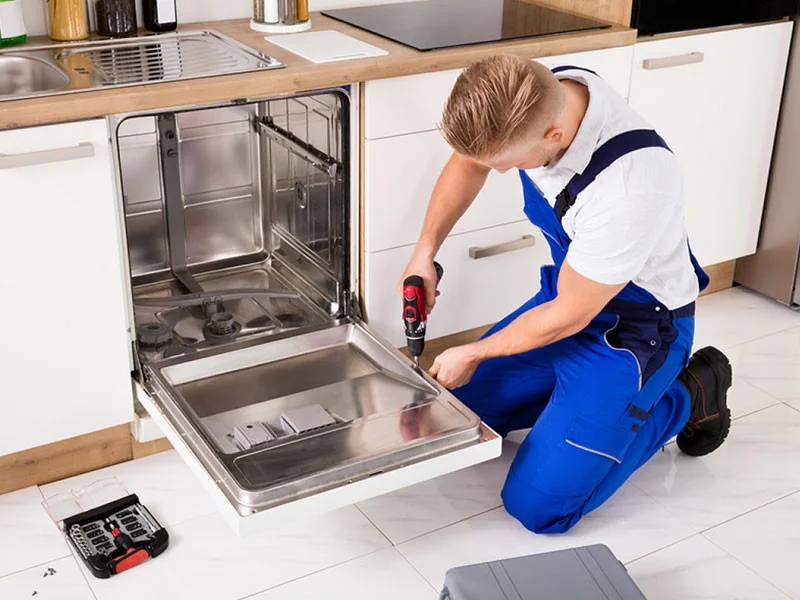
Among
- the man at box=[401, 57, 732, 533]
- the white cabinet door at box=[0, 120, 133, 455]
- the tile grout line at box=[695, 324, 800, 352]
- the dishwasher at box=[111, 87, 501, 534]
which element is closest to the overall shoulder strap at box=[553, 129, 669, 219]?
the man at box=[401, 57, 732, 533]

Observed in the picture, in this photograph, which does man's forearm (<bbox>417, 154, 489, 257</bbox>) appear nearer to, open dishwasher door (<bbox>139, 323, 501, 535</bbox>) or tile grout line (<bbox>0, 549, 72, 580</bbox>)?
open dishwasher door (<bbox>139, 323, 501, 535</bbox>)

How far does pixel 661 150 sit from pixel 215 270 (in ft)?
4.23

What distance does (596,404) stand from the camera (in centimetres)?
210

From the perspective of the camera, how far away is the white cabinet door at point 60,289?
1.90 meters

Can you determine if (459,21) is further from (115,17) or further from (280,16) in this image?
(115,17)

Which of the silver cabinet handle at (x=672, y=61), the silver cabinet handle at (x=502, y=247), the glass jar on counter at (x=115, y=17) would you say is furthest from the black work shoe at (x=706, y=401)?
the glass jar on counter at (x=115, y=17)

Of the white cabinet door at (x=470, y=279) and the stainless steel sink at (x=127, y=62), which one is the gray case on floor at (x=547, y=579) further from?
the stainless steel sink at (x=127, y=62)

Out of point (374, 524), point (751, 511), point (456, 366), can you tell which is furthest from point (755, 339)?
point (374, 524)

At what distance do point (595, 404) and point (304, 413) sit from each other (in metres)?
0.58

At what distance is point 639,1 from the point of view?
250cm

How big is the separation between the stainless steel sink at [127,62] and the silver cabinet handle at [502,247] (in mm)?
666

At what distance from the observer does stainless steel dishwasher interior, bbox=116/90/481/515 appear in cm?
189

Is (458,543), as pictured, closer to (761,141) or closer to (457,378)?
(457,378)

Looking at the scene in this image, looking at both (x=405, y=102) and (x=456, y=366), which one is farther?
(x=405, y=102)
